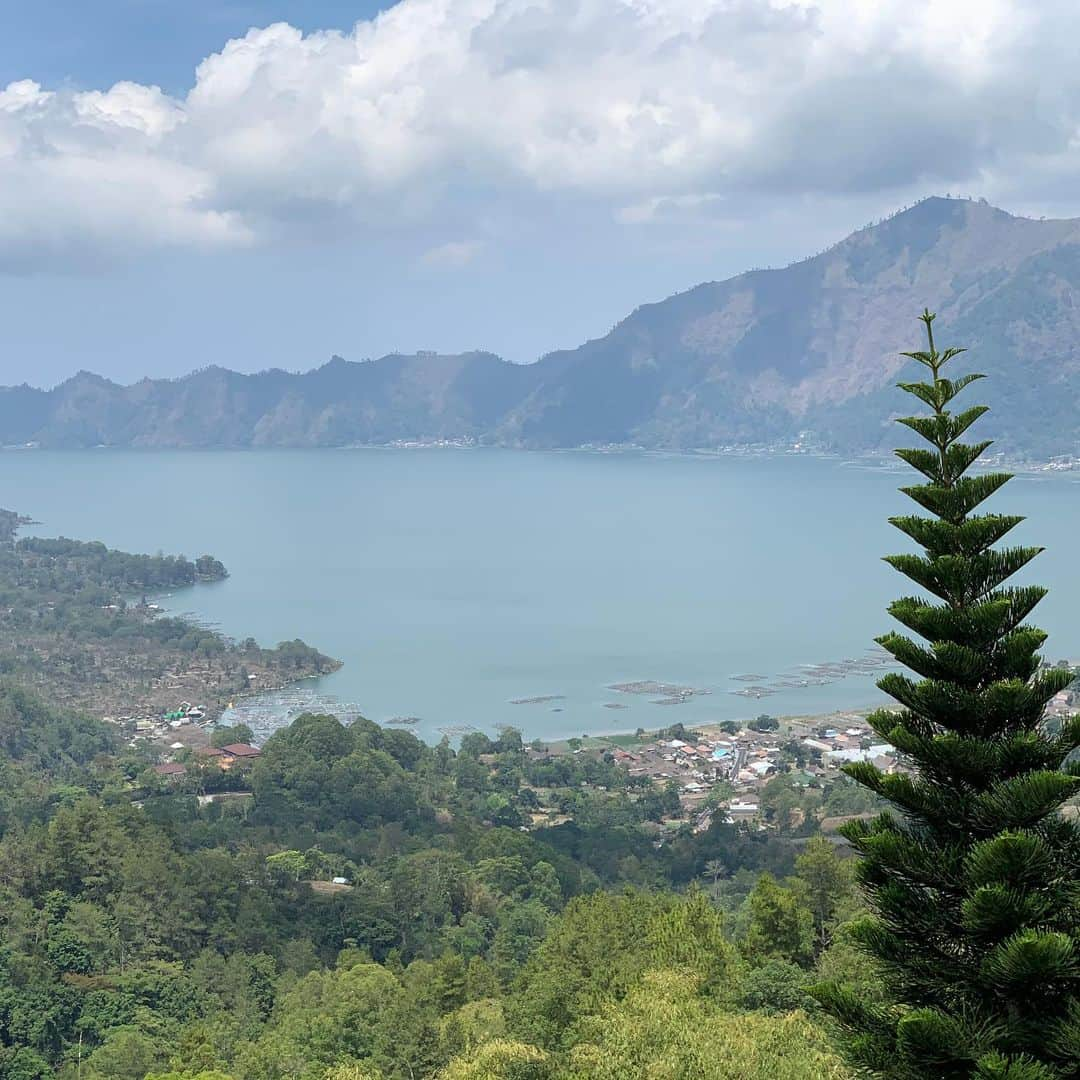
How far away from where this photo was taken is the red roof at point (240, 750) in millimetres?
36597

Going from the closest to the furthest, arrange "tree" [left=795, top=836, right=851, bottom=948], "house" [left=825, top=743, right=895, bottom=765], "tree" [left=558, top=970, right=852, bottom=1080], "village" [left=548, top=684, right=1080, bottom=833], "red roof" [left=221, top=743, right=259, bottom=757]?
"tree" [left=558, top=970, right=852, bottom=1080] < "tree" [left=795, top=836, right=851, bottom=948] < "village" [left=548, top=684, right=1080, bottom=833] < "house" [left=825, top=743, right=895, bottom=765] < "red roof" [left=221, top=743, right=259, bottom=757]

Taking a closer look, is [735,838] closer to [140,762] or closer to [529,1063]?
[140,762]

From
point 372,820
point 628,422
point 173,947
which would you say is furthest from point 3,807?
point 628,422

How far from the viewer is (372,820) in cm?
3256

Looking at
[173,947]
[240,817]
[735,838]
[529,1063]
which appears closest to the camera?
[529,1063]

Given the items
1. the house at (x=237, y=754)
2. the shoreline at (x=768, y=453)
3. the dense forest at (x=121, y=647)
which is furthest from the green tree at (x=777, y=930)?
the shoreline at (x=768, y=453)

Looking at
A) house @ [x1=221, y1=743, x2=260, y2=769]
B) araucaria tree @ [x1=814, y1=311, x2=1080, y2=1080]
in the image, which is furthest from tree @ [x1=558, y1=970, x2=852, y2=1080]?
house @ [x1=221, y1=743, x2=260, y2=769]

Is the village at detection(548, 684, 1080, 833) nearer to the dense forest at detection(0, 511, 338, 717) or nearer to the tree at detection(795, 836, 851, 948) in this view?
the tree at detection(795, 836, 851, 948)

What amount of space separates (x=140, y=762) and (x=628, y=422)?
166 m

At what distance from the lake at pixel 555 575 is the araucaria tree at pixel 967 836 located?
113 feet

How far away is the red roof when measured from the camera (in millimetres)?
36597

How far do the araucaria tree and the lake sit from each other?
34.5 metres

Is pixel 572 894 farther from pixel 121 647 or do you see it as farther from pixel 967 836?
pixel 121 647

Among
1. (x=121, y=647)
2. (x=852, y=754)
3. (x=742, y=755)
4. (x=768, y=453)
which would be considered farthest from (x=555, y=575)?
(x=768, y=453)
